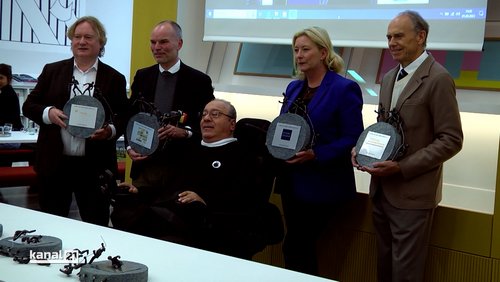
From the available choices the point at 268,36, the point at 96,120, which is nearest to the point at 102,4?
the point at 268,36

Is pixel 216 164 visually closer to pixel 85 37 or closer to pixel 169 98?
pixel 169 98

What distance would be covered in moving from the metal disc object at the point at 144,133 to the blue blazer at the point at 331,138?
80cm

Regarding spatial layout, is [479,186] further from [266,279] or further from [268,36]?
[266,279]

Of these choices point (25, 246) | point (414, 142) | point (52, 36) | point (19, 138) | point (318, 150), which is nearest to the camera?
point (25, 246)

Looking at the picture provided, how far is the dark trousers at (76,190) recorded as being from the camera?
3.57 metres

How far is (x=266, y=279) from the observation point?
1.86 m

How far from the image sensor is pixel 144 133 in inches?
136

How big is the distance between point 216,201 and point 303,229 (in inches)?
18.7

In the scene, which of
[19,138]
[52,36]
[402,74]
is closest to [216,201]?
[402,74]

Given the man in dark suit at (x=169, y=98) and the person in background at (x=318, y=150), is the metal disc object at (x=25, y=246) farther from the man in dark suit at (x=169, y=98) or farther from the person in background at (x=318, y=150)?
the man in dark suit at (x=169, y=98)

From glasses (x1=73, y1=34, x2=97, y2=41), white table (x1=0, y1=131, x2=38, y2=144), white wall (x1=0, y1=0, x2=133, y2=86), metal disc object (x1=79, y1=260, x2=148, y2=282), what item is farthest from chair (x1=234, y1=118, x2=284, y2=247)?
white wall (x1=0, y1=0, x2=133, y2=86)

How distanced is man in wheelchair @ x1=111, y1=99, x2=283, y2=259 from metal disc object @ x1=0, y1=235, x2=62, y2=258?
1.09m

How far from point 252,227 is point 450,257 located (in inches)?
43.1

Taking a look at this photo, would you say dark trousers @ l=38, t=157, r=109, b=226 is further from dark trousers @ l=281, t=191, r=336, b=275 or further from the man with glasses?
dark trousers @ l=281, t=191, r=336, b=275
